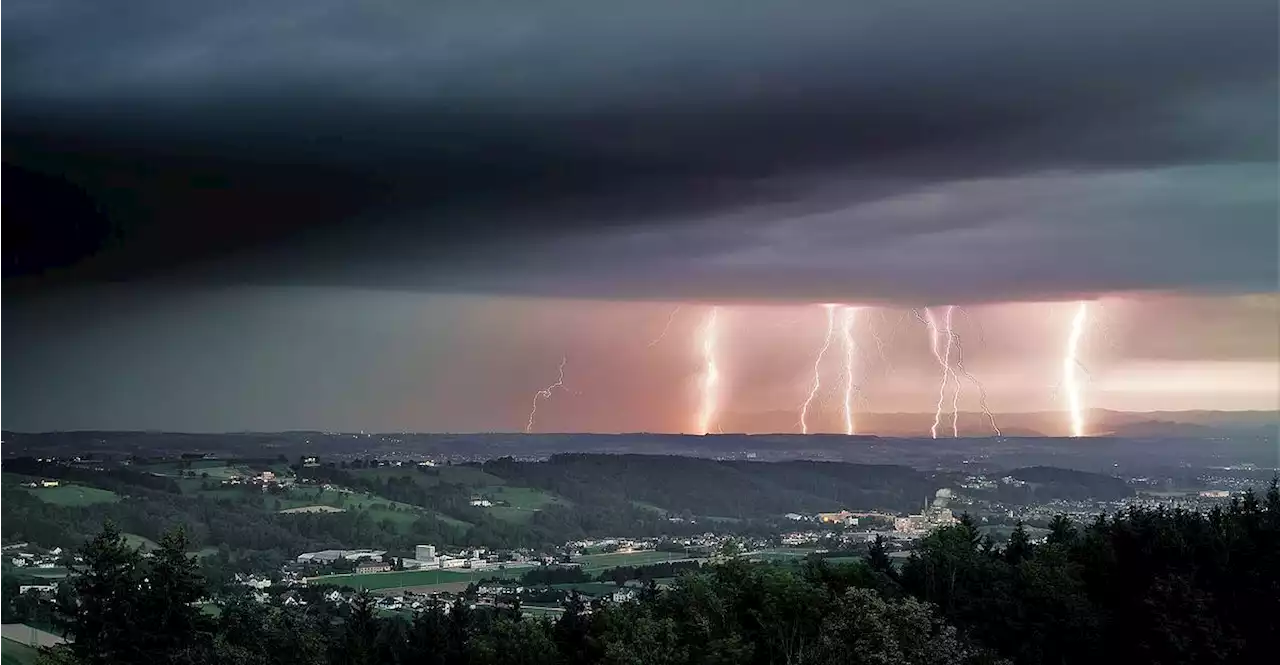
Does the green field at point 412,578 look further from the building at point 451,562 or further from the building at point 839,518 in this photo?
the building at point 839,518

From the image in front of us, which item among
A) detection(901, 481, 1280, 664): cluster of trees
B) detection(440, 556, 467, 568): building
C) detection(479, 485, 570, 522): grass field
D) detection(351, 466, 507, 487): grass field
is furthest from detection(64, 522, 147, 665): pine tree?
detection(351, 466, 507, 487): grass field

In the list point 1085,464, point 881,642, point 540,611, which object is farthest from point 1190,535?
point 1085,464

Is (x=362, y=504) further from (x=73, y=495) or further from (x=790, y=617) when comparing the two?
(x=790, y=617)

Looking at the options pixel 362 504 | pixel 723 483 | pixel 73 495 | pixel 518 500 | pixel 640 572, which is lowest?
pixel 640 572

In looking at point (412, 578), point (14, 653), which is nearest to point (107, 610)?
point (14, 653)

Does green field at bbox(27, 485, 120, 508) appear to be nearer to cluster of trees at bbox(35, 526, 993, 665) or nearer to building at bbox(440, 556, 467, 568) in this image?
building at bbox(440, 556, 467, 568)

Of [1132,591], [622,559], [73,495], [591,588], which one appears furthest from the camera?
[73,495]

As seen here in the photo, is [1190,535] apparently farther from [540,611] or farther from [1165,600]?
[540,611]
